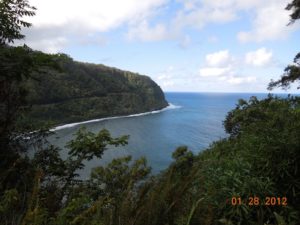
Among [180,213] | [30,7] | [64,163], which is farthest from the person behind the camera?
[64,163]

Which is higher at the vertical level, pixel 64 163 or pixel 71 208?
pixel 71 208

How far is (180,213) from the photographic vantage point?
8.32ft

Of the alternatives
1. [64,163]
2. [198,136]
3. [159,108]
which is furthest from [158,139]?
[159,108]

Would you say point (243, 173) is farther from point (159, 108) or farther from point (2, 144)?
point (159, 108)

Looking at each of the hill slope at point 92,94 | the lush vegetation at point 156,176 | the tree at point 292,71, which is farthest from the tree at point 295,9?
the hill slope at point 92,94

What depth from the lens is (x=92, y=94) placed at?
419 feet

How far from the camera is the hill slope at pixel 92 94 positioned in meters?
103

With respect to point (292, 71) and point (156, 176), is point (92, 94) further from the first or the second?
point (156, 176)

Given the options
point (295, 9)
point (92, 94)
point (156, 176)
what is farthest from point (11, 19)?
point (92, 94)

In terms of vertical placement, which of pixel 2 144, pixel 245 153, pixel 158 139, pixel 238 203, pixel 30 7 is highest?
pixel 30 7

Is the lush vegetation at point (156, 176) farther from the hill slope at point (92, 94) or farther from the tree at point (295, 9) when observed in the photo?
the hill slope at point (92, 94)

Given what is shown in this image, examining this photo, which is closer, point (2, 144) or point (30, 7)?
point (2, 144)

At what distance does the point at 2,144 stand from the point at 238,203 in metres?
3.74
